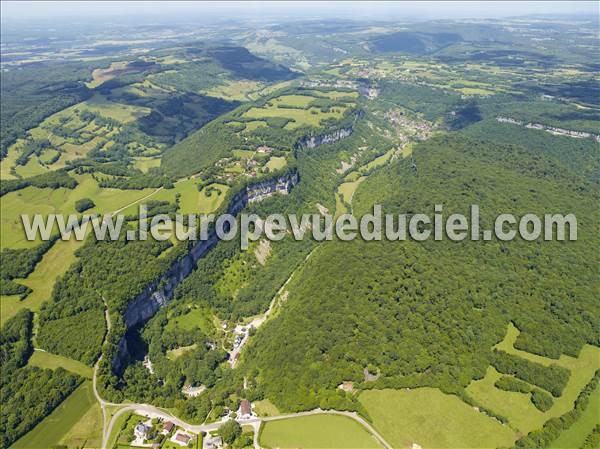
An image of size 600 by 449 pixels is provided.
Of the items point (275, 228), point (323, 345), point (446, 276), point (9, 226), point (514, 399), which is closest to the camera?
point (514, 399)

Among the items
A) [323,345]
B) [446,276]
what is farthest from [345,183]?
[323,345]

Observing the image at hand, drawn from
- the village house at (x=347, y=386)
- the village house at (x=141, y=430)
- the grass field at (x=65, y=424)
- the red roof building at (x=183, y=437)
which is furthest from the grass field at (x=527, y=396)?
the grass field at (x=65, y=424)

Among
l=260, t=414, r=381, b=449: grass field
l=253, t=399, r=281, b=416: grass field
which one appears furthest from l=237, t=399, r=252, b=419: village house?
l=260, t=414, r=381, b=449: grass field

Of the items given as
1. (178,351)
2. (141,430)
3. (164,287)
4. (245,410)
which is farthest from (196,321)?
(245,410)

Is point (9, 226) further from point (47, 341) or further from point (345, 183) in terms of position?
point (345, 183)

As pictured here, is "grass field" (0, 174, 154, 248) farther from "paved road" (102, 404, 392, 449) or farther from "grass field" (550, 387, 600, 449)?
"grass field" (550, 387, 600, 449)

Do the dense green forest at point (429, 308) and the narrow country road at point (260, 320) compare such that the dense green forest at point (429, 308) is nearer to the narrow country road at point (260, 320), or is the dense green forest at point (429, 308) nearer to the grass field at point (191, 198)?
the narrow country road at point (260, 320)
